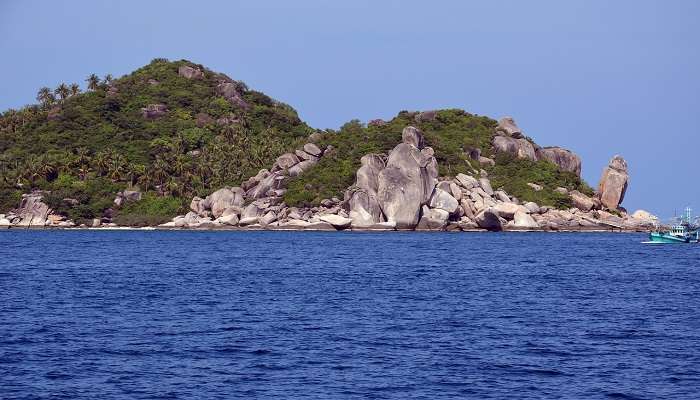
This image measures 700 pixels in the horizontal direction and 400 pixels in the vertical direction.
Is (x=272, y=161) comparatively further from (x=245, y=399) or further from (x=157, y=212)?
(x=245, y=399)

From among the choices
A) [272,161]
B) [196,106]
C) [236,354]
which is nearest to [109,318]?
[236,354]

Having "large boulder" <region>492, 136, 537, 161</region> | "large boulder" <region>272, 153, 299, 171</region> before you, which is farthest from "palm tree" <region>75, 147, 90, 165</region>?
"large boulder" <region>492, 136, 537, 161</region>

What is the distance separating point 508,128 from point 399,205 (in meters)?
42.5

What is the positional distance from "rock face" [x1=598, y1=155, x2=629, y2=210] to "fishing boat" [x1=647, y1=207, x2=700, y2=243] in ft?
50.6

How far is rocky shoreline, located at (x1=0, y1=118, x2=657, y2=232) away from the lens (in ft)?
415

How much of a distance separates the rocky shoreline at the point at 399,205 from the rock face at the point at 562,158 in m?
5.12

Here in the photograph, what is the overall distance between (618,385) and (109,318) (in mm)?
22548

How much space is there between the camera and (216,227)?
452 feet

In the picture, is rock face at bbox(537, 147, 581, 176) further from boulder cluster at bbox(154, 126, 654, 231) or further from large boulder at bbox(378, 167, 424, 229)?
large boulder at bbox(378, 167, 424, 229)

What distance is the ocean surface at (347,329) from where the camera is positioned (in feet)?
89.7

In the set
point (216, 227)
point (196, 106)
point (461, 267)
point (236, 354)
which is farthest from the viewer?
point (196, 106)

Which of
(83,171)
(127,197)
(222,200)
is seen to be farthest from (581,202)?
(83,171)

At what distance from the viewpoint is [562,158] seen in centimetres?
15838

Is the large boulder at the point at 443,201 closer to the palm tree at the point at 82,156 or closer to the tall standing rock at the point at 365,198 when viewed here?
the tall standing rock at the point at 365,198
